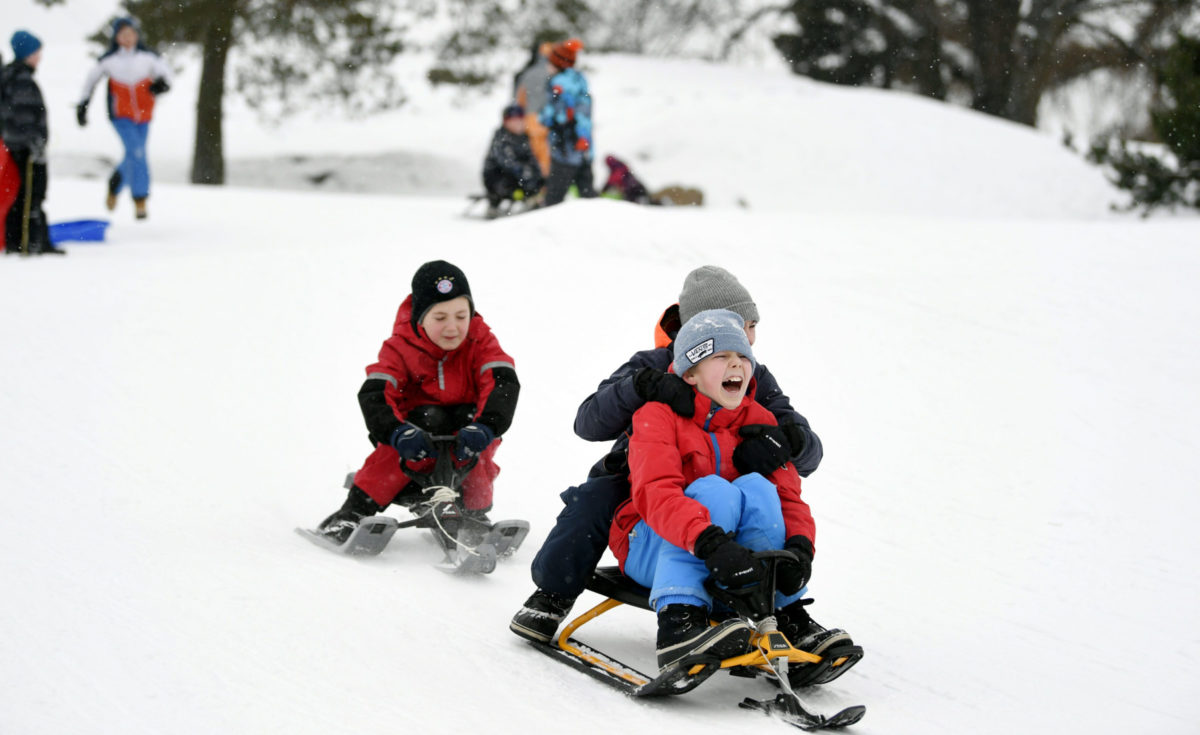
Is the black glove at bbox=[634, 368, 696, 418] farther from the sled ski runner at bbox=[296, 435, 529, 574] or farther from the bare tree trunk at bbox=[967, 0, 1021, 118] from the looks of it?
the bare tree trunk at bbox=[967, 0, 1021, 118]

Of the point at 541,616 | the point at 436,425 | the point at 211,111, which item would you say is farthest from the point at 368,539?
the point at 211,111

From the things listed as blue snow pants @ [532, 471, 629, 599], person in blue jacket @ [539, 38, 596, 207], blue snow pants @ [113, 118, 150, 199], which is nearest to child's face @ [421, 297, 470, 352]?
blue snow pants @ [532, 471, 629, 599]

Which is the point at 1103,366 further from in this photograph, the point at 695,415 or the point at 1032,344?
the point at 695,415

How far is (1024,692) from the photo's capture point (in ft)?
11.8

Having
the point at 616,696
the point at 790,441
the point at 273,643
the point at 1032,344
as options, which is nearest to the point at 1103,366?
the point at 1032,344

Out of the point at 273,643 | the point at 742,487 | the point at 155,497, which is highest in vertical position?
the point at 742,487

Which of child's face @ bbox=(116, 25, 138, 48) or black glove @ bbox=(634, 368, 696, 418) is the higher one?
black glove @ bbox=(634, 368, 696, 418)

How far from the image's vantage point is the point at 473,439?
4512 millimetres

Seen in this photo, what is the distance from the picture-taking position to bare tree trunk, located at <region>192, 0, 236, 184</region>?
705 inches

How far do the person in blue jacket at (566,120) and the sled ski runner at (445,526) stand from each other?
725 centimetres

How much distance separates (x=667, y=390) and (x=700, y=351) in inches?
6.0

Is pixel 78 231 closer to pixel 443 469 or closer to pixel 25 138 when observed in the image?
pixel 25 138

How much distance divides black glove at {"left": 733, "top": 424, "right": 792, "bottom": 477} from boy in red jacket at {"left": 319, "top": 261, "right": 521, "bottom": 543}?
4.23 feet

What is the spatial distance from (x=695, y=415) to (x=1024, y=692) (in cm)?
129
